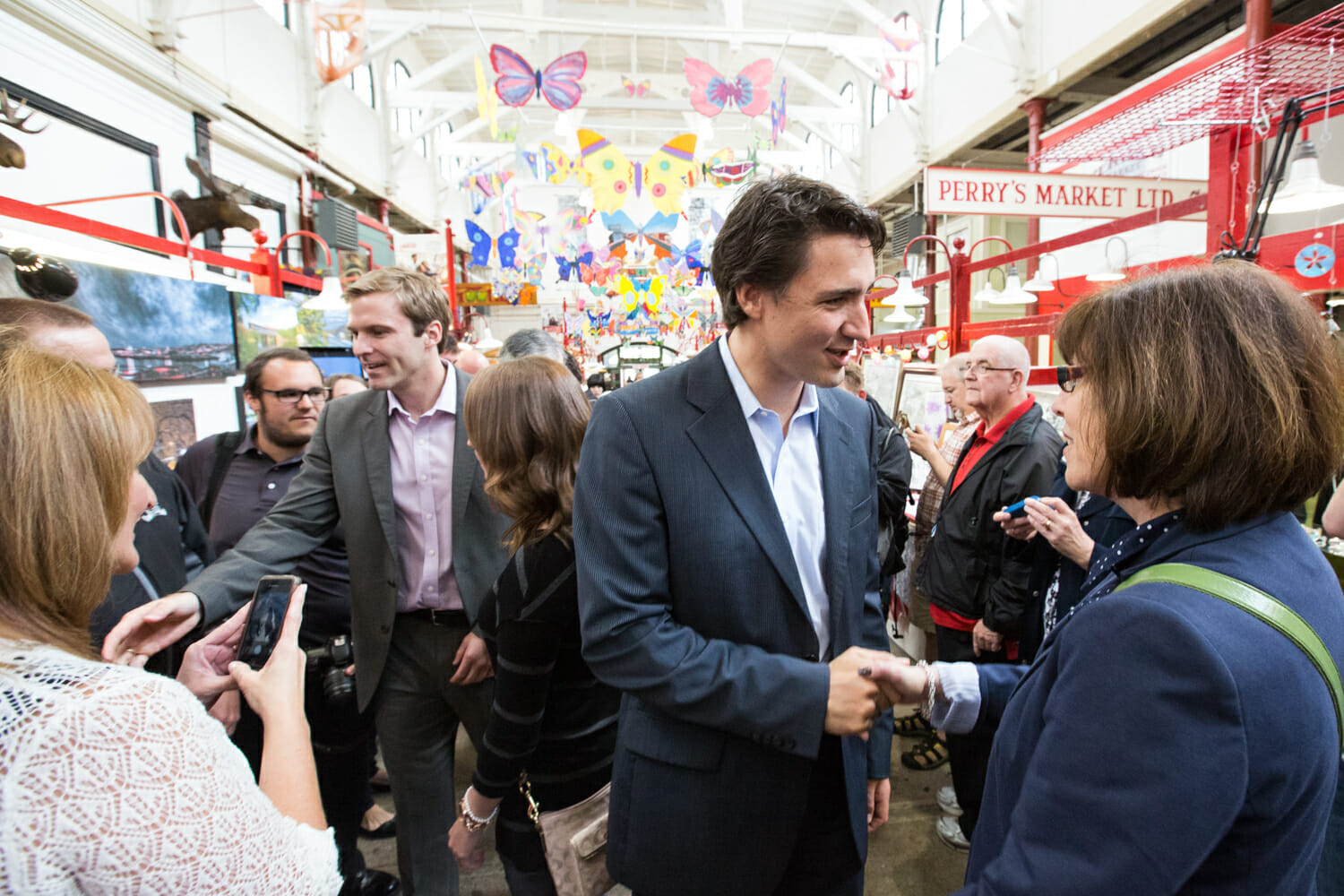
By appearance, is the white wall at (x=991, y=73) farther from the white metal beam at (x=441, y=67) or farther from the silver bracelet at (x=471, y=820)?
the silver bracelet at (x=471, y=820)

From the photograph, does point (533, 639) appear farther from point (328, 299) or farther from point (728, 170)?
point (728, 170)

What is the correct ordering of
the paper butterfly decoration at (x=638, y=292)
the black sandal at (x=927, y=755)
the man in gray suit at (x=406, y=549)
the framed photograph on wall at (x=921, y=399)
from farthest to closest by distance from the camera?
the paper butterfly decoration at (x=638, y=292) < the framed photograph on wall at (x=921, y=399) < the black sandal at (x=927, y=755) < the man in gray suit at (x=406, y=549)

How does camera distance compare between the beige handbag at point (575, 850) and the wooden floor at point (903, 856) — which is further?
the wooden floor at point (903, 856)

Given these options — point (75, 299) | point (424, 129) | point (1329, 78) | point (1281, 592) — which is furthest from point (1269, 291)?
point (424, 129)

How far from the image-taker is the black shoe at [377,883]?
7.16ft

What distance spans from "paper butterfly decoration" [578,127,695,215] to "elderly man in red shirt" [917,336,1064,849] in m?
7.83

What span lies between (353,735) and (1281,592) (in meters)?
2.21

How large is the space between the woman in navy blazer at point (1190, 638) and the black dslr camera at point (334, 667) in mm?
1324

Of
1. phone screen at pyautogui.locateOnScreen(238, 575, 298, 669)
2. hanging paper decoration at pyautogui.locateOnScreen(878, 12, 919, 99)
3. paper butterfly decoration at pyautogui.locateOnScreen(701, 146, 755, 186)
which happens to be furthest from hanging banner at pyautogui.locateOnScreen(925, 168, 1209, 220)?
paper butterfly decoration at pyautogui.locateOnScreen(701, 146, 755, 186)

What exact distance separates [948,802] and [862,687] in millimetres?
2041

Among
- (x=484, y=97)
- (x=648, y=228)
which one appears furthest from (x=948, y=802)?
(x=648, y=228)

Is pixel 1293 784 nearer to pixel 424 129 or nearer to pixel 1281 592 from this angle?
pixel 1281 592

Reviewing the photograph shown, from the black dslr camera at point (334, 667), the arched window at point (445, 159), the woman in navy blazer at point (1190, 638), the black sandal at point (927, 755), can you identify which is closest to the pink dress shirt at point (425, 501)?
the black dslr camera at point (334, 667)

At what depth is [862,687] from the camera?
3.36 ft
